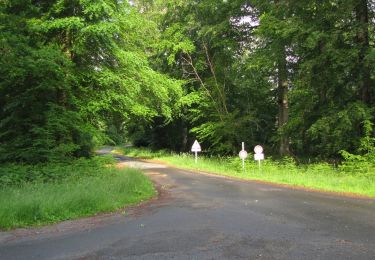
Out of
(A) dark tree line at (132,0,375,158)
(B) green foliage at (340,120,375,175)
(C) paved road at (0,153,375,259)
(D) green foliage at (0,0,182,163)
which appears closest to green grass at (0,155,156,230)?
(C) paved road at (0,153,375,259)

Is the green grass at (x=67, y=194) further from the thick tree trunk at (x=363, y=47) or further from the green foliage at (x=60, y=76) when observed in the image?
the thick tree trunk at (x=363, y=47)

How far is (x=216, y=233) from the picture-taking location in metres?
8.59

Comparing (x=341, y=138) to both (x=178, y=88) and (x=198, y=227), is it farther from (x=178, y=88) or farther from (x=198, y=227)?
(x=178, y=88)

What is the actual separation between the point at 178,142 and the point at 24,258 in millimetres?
44198

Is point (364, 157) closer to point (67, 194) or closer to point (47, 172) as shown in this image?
point (47, 172)

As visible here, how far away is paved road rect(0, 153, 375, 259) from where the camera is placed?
279 inches

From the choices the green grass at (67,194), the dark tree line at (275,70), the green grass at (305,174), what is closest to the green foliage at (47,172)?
the green grass at (67,194)

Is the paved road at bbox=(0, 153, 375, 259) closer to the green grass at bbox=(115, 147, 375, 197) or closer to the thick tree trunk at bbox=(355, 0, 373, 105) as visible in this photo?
the green grass at bbox=(115, 147, 375, 197)

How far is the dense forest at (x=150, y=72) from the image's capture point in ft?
58.9

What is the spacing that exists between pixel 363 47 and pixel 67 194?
16.8m

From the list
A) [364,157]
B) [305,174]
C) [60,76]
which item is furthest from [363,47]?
[60,76]

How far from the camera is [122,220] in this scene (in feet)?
34.2

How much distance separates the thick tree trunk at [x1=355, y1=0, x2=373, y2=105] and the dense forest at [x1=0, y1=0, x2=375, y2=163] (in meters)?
0.05

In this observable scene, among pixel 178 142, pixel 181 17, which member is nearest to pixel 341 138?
pixel 181 17
